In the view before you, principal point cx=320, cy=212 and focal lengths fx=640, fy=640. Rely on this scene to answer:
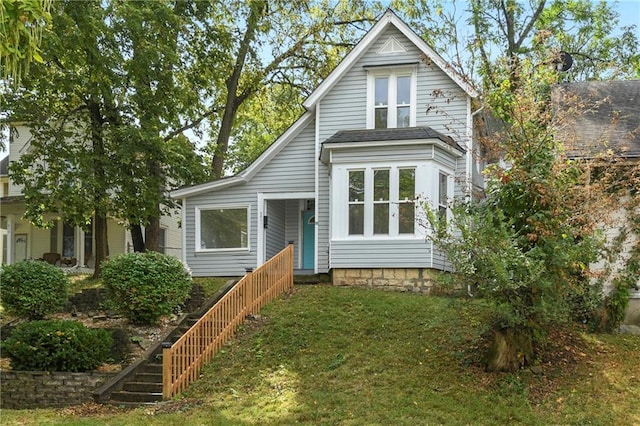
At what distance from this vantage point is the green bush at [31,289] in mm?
13680

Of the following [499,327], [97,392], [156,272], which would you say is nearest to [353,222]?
[156,272]

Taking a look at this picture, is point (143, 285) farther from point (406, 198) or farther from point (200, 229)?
point (406, 198)

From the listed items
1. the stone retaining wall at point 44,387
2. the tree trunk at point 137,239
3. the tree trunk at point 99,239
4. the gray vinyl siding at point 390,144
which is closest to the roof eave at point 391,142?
the gray vinyl siding at point 390,144

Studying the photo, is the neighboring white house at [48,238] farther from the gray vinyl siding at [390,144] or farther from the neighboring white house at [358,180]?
the gray vinyl siding at [390,144]

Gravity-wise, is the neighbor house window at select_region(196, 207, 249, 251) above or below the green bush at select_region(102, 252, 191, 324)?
above

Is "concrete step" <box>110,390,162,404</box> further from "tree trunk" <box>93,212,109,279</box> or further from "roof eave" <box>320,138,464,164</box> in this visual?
"tree trunk" <box>93,212,109,279</box>

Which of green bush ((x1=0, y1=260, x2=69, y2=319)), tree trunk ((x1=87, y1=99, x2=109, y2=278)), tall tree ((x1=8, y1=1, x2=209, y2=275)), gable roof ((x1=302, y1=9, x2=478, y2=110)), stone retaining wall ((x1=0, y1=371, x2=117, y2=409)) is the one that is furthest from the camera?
tree trunk ((x1=87, y1=99, x2=109, y2=278))

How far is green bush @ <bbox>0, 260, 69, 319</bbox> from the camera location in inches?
539

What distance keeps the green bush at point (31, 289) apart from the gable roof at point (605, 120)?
425 inches

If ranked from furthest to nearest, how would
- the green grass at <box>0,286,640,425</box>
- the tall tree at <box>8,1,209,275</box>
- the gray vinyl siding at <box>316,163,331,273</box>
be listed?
the tall tree at <box>8,1,209,275</box> < the gray vinyl siding at <box>316,163,331,273</box> < the green grass at <box>0,286,640,425</box>

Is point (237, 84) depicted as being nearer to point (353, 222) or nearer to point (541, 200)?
point (353, 222)

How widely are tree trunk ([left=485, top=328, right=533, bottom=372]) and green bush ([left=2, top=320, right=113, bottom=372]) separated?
690cm

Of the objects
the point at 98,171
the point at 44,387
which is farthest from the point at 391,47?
the point at 44,387

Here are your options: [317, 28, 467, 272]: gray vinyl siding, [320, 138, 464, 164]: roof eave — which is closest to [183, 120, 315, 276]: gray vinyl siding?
[317, 28, 467, 272]: gray vinyl siding
